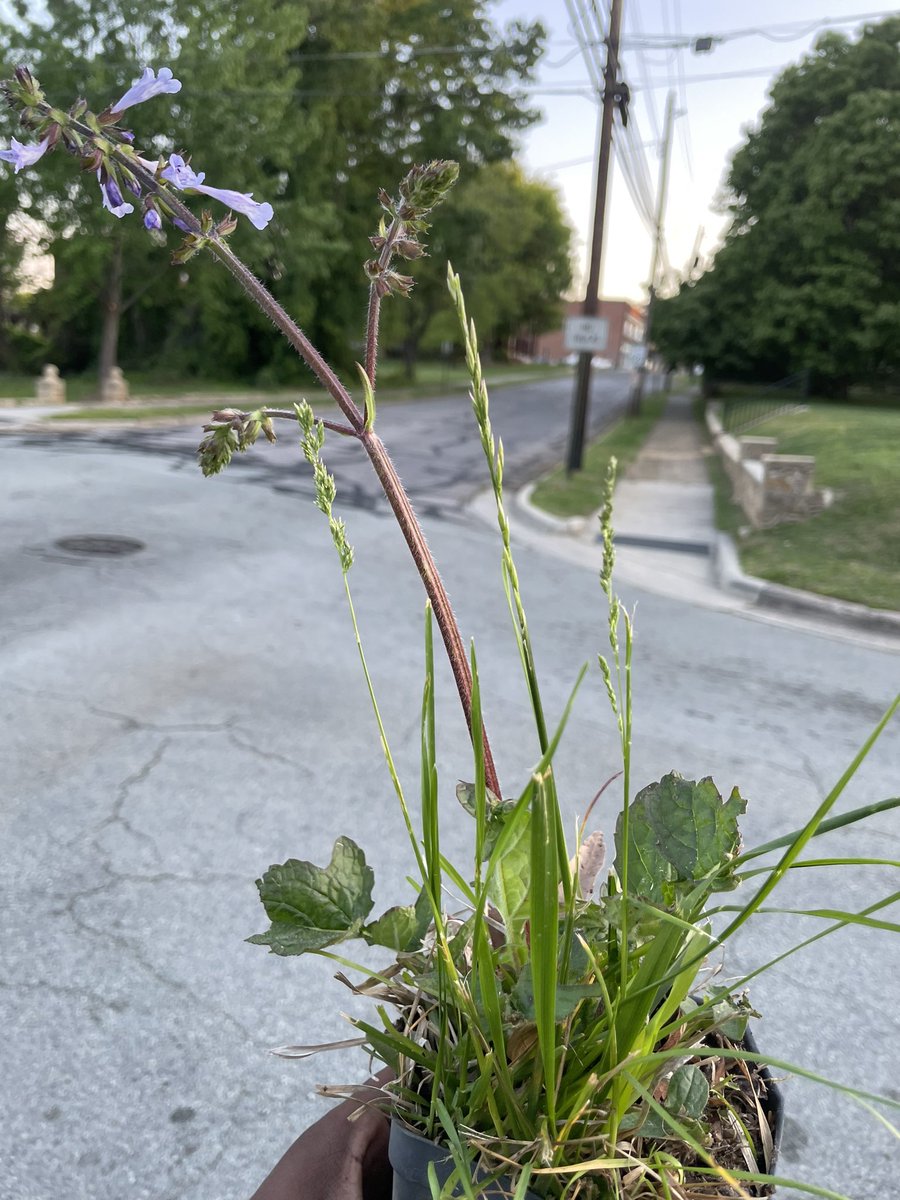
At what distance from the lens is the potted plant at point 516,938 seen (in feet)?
3.05


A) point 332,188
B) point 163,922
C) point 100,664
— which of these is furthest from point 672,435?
point 163,922

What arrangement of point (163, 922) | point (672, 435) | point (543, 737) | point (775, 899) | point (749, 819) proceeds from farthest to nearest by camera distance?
1. point (672, 435)
2. point (749, 819)
3. point (775, 899)
4. point (163, 922)
5. point (543, 737)

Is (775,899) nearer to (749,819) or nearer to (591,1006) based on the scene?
(749,819)

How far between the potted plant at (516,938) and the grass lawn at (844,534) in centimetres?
673

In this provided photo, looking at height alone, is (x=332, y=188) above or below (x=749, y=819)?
above

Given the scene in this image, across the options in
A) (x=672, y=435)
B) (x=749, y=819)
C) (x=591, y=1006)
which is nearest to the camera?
(x=591, y=1006)

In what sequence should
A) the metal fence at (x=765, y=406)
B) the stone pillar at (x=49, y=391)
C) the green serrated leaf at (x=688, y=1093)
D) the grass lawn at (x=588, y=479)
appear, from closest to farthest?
Result: the green serrated leaf at (x=688, y=1093)
the grass lawn at (x=588, y=479)
the stone pillar at (x=49, y=391)
the metal fence at (x=765, y=406)

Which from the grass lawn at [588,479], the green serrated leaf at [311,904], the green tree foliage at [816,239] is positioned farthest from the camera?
the green tree foliage at [816,239]

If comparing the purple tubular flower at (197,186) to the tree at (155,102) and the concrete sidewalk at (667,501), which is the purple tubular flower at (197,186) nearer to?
the concrete sidewalk at (667,501)

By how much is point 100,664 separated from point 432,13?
29.0m

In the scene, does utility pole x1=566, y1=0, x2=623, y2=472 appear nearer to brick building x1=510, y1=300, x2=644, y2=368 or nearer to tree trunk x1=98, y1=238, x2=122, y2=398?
tree trunk x1=98, y1=238, x2=122, y2=398

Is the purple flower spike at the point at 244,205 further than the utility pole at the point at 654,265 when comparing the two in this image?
No

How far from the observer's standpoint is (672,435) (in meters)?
23.9

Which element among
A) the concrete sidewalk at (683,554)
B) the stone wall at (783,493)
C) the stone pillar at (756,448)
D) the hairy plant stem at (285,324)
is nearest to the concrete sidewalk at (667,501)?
the concrete sidewalk at (683,554)
